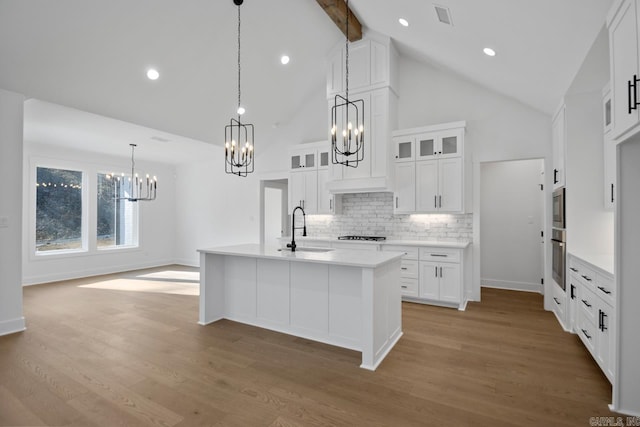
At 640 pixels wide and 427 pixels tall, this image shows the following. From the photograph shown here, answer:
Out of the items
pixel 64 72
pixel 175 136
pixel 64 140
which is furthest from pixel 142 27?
pixel 64 140

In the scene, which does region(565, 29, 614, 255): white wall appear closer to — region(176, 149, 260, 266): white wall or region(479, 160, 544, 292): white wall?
region(479, 160, 544, 292): white wall

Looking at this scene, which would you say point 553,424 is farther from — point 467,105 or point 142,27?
point 142,27

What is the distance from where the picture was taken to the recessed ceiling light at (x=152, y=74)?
14.5 feet

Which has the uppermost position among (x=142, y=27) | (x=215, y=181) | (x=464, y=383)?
(x=142, y=27)

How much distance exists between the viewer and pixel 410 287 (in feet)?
16.3

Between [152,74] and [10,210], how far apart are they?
2.36 m

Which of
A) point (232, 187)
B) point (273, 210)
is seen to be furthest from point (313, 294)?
point (273, 210)

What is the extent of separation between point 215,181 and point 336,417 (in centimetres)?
697

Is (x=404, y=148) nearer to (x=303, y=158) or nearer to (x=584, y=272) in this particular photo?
(x=303, y=158)

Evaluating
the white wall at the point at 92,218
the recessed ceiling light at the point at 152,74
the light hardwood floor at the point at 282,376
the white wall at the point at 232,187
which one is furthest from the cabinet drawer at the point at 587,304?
the white wall at the point at 92,218

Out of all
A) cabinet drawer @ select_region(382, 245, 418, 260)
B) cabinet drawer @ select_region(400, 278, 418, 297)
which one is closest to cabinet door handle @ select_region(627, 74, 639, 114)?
cabinet drawer @ select_region(382, 245, 418, 260)

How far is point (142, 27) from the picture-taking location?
385cm

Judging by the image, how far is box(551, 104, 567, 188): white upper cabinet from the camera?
385 cm

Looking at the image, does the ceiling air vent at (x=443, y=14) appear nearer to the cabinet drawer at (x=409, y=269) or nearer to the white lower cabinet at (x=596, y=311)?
the white lower cabinet at (x=596, y=311)
